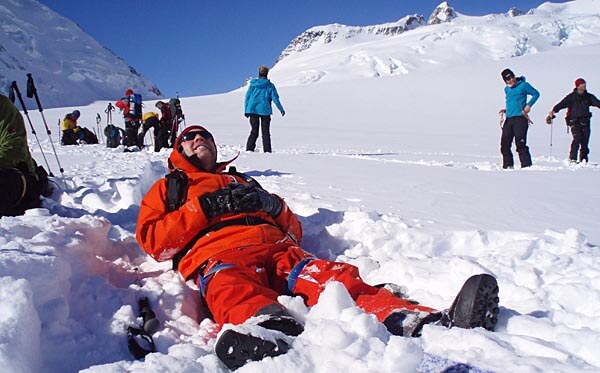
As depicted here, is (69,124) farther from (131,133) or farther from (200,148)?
(200,148)

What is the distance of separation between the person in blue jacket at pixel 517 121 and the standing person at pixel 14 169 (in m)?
6.24

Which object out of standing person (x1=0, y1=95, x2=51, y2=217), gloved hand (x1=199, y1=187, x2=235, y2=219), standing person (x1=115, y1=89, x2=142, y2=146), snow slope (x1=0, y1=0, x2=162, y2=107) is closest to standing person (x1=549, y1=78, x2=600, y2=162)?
gloved hand (x1=199, y1=187, x2=235, y2=219)

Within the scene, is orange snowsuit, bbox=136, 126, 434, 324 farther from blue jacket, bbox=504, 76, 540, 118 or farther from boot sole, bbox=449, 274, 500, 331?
blue jacket, bbox=504, 76, 540, 118

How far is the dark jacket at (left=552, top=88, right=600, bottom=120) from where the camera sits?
8.48 metres

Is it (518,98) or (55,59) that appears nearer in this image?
(518,98)

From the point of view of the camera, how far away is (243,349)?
1.45 m

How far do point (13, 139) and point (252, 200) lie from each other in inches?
74.2

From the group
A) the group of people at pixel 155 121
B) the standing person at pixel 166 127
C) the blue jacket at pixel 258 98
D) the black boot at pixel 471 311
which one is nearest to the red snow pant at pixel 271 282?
the black boot at pixel 471 311

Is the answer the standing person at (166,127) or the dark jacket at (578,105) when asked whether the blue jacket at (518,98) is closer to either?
the dark jacket at (578,105)

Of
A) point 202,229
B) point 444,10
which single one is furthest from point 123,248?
point 444,10

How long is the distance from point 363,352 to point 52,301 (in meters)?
1.24

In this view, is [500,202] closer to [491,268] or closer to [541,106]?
[491,268]

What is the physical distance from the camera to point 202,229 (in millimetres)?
2531

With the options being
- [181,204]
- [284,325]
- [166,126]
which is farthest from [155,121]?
[284,325]
